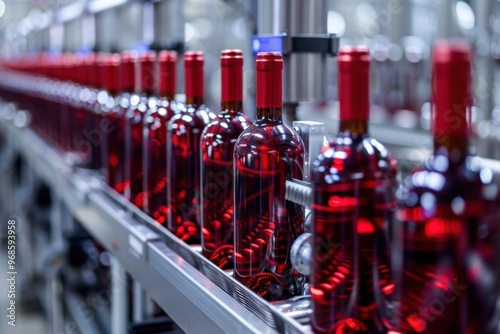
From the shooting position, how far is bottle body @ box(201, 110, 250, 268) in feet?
3.05

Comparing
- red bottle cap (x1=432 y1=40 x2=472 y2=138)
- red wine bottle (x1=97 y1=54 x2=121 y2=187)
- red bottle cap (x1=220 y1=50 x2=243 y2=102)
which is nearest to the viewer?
red bottle cap (x1=432 y1=40 x2=472 y2=138)

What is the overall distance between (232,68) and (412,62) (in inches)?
171

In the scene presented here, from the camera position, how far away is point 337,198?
621mm

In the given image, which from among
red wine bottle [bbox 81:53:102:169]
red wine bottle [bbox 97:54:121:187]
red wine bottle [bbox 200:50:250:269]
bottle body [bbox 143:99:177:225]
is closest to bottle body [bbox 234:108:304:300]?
red wine bottle [bbox 200:50:250:269]

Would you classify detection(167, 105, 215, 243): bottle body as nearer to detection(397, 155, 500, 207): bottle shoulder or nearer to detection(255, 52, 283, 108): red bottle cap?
detection(255, 52, 283, 108): red bottle cap

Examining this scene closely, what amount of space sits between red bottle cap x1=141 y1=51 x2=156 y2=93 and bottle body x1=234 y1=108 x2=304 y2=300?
0.55 meters

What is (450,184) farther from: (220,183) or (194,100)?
(194,100)

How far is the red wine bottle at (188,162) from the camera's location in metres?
1.08

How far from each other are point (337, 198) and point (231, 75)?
343mm

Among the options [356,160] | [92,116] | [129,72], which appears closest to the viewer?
[356,160]

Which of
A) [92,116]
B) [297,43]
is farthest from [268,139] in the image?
[92,116]

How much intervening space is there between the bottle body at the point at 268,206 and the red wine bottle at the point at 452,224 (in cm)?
28

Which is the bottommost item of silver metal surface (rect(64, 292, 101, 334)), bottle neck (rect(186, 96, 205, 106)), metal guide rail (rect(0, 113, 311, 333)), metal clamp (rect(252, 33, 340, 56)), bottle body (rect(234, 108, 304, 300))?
silver metal surface (rect(64, 292, 101, 334))

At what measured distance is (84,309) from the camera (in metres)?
2.40
